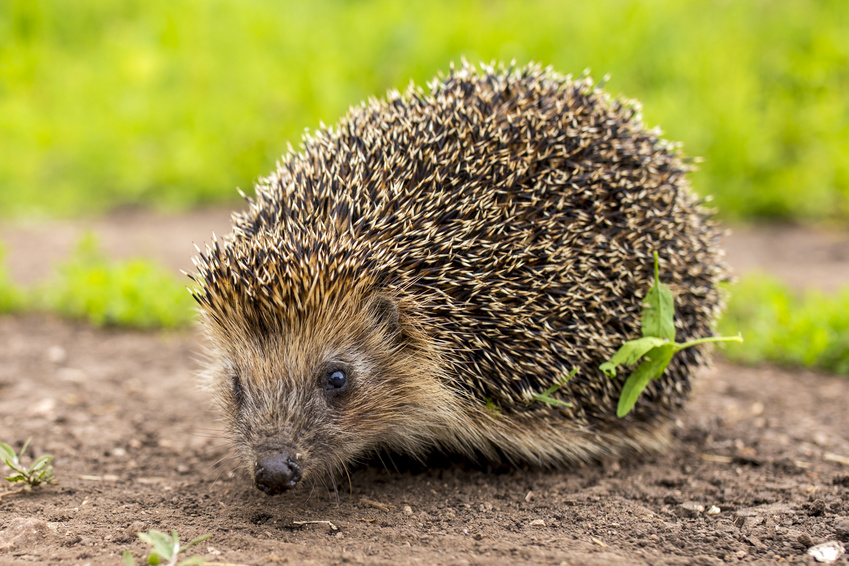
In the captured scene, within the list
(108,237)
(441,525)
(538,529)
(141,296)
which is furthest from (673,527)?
(108,237)

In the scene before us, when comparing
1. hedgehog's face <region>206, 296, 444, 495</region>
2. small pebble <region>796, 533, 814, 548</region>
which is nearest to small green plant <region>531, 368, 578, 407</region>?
hedgehog's face <region>206, 296, 444, 495</region>

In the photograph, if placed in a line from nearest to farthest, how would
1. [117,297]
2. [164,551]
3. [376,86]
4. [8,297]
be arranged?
1. [164,551]
2. [117,297]
3. [8,297]
4. [376,86]

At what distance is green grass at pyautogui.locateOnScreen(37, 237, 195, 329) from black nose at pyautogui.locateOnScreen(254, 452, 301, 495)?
11.4ft

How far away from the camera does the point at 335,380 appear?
3838 millimetres

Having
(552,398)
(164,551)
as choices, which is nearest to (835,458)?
(552,398)

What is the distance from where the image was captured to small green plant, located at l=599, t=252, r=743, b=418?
390 centimetres

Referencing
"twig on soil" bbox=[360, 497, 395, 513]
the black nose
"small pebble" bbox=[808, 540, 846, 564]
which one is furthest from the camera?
"twig on soil" bbox=[360, 497, 395, 513]

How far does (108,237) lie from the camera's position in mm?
9992

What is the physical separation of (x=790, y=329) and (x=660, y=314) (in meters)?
2.94

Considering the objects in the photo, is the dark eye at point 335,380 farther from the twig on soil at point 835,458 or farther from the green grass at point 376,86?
the green grass at point 376,86

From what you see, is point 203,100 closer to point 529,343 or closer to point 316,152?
point 316,152

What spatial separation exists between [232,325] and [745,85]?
9.36 m

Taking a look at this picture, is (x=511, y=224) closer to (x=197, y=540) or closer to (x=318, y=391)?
(x=318, y=391)

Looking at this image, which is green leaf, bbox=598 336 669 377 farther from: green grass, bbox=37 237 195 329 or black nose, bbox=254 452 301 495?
green grass, bbox=37 237 195 329
